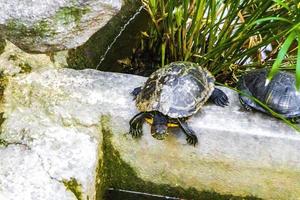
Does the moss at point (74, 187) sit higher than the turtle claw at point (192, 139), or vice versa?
the turtle claw at point (192, 139)

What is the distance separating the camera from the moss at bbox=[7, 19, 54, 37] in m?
2.26

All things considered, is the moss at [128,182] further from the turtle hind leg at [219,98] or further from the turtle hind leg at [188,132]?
the turtle hind leg at [219,98]

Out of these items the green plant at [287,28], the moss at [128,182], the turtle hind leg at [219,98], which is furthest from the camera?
the moss at [128,182]

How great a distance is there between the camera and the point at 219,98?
7.72ft

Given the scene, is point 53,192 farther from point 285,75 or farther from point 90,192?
point 285,75

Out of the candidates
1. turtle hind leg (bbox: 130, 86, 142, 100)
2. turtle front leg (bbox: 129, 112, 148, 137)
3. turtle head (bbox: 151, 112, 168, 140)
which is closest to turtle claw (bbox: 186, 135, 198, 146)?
turtle head (bbox: 151, 112, 168, 140)

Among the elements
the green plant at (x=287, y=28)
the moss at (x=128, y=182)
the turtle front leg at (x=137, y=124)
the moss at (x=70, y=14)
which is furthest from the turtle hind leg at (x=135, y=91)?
the green plant at (x=287, y=28)

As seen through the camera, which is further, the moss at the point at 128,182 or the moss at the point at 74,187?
the moss at the point at 128,182

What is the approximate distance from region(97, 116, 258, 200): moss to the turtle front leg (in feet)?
0.53

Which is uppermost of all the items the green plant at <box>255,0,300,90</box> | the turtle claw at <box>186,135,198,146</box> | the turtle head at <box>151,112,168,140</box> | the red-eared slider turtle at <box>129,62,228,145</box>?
the green plant at <box>255,0,300,90</box>

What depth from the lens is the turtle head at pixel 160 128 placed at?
2203 mm

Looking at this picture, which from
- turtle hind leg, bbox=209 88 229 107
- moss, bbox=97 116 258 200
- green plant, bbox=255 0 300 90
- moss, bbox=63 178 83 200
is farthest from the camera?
moss, bbox=97 116 258 200

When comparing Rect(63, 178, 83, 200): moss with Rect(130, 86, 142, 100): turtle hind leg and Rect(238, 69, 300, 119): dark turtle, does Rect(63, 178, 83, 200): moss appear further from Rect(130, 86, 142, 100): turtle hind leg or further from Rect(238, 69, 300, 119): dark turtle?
Rect(238, 69, 300, 119): dark turtle

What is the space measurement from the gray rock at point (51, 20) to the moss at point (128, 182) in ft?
1.65
